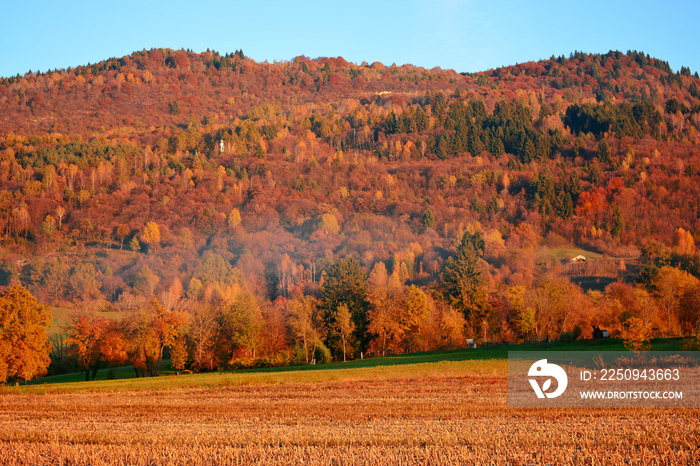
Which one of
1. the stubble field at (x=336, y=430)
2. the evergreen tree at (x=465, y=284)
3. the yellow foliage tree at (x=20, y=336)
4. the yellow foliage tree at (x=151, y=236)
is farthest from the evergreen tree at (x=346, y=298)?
the yellow foliage tree at (x=151, y=236)

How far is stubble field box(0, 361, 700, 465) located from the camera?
1571cm

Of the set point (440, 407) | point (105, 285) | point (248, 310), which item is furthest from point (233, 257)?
point (440, 407)

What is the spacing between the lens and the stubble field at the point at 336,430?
15711 millimetres

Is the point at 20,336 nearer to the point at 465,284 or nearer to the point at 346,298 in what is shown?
the point at 346,298

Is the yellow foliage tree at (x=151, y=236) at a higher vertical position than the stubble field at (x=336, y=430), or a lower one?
higher

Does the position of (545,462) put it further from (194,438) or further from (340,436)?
(194,438)

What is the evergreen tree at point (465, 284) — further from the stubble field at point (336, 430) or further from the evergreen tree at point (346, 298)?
the stubble field at point (336, 430)

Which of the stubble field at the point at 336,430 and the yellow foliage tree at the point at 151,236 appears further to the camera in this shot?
the yellow foliage tree at the point at 151,236

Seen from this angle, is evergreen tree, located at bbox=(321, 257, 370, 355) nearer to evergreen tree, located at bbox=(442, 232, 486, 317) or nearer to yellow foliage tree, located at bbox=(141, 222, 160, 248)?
evergreen tree, located at bbox=(442, 232, 486, 317)

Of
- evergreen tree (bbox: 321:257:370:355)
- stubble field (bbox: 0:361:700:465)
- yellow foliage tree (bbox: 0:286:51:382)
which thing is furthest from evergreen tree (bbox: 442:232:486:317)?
yellow foliage tree (bbox: 0:286:51:382)

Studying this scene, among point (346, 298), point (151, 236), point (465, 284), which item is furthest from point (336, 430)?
point (151, 236)

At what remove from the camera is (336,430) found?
2064 cm

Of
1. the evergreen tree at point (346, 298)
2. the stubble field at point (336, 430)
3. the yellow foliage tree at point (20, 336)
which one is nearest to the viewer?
the stubble field at point (336, 430)

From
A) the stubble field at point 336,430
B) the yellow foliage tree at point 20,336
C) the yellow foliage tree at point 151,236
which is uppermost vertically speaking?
the yellow foliage tree at point 151,236
